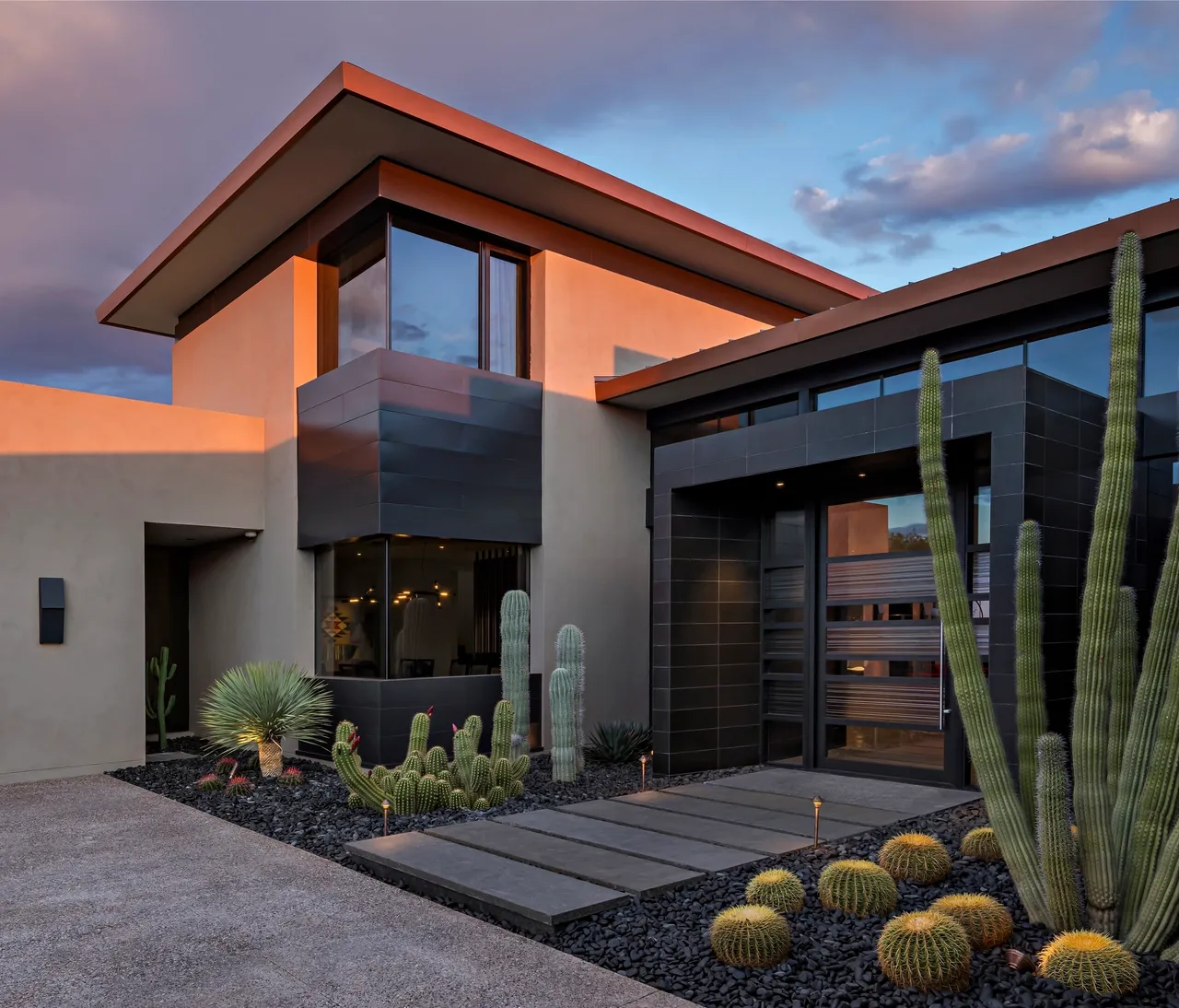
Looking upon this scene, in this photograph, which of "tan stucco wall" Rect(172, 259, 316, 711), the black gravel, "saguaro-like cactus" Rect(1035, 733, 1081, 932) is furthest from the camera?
"tan stucco wall" Rect(172, 259, 316, 711)

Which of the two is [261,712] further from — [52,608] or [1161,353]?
[1161,353]

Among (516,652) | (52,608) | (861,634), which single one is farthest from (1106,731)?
(52,608)

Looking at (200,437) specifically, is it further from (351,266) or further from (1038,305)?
(1038,305)

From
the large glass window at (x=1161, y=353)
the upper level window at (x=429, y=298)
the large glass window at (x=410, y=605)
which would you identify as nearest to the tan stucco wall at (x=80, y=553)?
the large glass window at (x=410, y=605)

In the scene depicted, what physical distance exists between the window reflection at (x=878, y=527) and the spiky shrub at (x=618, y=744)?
3.07 meters

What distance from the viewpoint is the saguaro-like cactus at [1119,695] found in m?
4.53

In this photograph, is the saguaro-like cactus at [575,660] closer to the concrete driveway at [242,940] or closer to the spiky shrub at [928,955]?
the concrete driveway at [242,940]

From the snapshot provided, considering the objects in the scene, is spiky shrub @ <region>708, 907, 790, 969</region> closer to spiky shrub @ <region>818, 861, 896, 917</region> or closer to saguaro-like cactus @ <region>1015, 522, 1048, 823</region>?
spiky shrub @ <region>818, 861, 896, 917</region>

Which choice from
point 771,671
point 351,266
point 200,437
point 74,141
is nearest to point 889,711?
point 771,671

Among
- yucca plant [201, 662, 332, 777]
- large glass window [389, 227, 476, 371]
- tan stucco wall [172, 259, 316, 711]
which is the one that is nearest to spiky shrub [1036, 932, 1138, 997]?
yucca plant [201, 662, 332, 777]

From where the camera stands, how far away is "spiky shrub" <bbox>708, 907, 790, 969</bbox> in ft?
14.5

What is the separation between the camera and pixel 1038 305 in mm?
8758

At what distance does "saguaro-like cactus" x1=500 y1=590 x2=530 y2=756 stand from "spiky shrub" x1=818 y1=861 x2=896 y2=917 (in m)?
5.37

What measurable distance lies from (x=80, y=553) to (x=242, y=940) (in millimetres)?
7374
